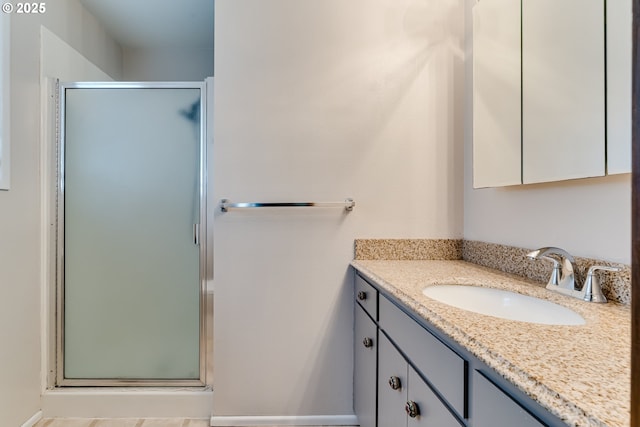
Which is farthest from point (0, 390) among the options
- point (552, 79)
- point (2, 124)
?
point (552, 79)

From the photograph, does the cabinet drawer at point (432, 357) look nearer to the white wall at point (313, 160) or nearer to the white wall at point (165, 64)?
the white wall at point (313, 160)

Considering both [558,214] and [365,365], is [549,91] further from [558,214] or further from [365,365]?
[365,365]

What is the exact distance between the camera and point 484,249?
4.85ft

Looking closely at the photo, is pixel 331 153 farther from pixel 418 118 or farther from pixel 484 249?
pixel 484 249

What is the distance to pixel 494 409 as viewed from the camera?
566mm

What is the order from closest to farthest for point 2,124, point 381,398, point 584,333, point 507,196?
1. point 584,333
2. point 381,398
3. point 507,196
4. point 2,124

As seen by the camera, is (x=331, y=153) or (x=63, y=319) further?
(x=63, y=319)

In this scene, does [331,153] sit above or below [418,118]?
below

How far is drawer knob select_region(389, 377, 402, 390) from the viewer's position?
3.29 ft

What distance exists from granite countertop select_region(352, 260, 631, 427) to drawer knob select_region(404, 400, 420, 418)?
0.26 meters

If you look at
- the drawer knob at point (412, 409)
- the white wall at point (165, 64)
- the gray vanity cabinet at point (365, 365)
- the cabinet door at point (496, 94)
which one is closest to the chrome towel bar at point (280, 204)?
the gray vanity cabinet at point (365, 365)

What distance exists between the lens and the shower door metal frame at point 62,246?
1790 millimetres

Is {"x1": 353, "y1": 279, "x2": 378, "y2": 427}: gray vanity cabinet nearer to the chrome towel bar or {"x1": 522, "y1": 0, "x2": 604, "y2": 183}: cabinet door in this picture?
the chrome towel bar

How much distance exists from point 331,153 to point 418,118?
0.47 metres
